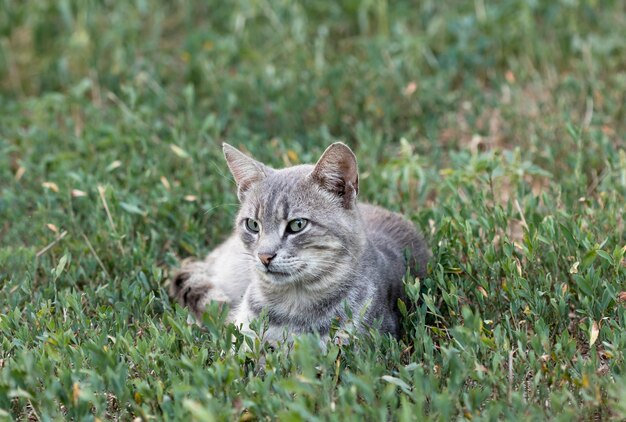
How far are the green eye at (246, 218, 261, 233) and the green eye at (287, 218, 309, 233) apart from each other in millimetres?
195

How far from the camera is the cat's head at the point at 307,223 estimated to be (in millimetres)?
4137

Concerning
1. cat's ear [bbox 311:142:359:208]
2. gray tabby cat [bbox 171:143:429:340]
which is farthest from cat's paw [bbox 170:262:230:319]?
cat's ear [bbox 311:142:359:208]

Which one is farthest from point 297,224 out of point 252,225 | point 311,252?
point 252,225

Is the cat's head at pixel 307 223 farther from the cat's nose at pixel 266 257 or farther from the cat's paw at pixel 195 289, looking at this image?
the cat's paw at pixel 195 289

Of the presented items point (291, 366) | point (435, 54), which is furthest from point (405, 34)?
point (291, 366)

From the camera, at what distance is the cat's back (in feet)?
15.5

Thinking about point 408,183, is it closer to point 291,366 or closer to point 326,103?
point 326,103

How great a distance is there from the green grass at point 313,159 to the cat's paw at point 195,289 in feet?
0.38

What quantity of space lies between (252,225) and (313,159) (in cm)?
185

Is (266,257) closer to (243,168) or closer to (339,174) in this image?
(339,174)

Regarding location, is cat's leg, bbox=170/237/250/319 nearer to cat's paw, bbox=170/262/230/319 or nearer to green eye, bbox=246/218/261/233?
cat's paw, bbox=170/262/230/319

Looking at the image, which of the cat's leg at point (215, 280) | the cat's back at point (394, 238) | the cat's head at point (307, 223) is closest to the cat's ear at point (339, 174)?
the cat's head at point (307, 223)

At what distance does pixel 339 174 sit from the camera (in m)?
4.27

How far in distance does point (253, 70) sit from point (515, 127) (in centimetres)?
230
